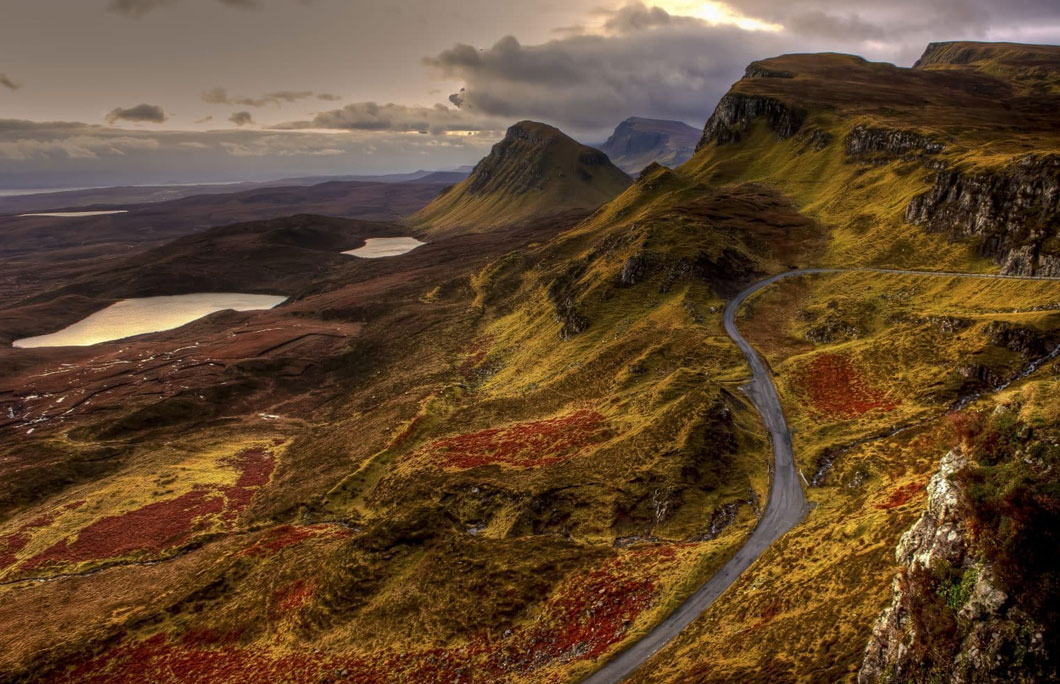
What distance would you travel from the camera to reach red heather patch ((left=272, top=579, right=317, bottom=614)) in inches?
1911

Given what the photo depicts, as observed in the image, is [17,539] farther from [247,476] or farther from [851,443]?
[851,443]

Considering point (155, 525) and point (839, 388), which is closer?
point (839, 388)

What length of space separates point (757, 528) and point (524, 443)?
107ft

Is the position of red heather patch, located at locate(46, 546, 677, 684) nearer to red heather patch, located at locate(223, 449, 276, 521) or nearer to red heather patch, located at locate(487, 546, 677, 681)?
red heather patch, located at locate(487, 546, 677, 681)

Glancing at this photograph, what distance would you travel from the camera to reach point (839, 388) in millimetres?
63844

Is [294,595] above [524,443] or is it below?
below

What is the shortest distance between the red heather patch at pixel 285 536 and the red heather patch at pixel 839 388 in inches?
2306

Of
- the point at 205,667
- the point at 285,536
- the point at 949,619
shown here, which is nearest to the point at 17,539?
the point at 285,536

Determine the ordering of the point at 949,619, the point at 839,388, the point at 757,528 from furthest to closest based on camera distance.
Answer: the point at 839,388
the point at 757,528
the point at 949,619

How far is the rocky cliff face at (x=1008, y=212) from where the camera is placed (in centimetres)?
7488

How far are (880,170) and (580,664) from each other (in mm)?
138958

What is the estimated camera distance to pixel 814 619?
29.6 meters

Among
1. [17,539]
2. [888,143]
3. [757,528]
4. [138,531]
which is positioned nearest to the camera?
[757,528]

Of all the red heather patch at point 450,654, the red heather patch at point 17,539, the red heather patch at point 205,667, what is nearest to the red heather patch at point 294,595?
the red heather patch at point 450,654
